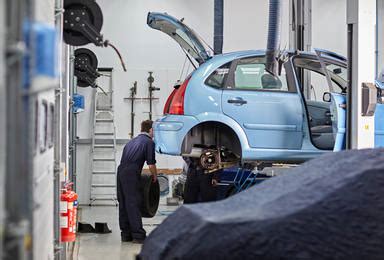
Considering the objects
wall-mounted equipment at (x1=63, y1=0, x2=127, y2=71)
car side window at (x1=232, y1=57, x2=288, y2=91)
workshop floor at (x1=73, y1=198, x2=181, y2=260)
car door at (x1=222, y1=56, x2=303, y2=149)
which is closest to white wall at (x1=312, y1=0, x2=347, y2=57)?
workshop floor at (x1=73, y1=198, x2=181, y2=260)

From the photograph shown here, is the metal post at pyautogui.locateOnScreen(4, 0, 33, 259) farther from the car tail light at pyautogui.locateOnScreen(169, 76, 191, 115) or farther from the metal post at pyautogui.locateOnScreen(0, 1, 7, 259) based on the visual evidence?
the car tail light at pyautogui.locateOnScreen(169, 76, 191, 115)

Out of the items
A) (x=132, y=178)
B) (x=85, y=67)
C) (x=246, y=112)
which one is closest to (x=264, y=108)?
(x=246, y=112)

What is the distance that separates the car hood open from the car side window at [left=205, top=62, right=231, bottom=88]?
42cm

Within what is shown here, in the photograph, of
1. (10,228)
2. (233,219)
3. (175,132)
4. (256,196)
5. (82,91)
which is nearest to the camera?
(10,228)

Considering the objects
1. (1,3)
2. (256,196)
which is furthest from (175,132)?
(1,3)

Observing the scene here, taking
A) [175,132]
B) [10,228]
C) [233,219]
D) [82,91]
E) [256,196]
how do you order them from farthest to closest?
[82,91] → [175,132] → [256,196] → [233,219] → [10,228]

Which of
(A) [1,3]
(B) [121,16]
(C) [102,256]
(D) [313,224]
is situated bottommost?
(C) [102,256]

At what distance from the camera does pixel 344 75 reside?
7.52 metres

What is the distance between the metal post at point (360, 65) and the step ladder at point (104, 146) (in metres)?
6.77

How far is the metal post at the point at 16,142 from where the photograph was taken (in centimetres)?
176

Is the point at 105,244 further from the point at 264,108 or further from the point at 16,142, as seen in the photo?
the point at 16,142

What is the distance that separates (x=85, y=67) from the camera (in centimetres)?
968

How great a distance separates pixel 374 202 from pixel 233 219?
0.65 m

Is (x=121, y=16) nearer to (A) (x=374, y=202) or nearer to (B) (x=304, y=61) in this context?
(B) (x=304, y=61)
